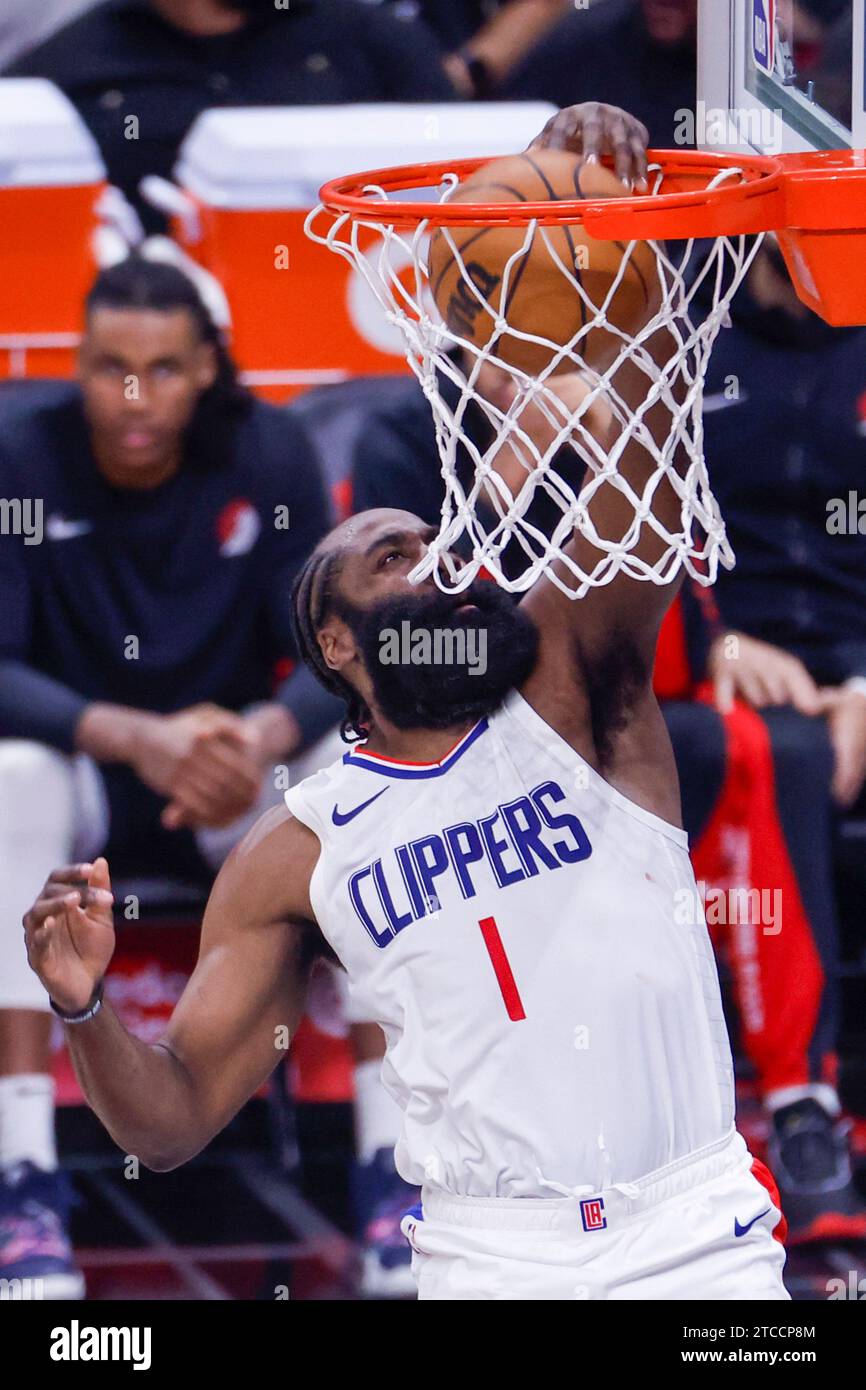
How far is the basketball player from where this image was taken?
243 centimetres

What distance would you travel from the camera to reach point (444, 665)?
2.61 metres

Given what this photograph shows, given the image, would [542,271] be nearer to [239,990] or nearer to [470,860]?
[470,860]

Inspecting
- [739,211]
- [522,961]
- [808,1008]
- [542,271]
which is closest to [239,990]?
[522,961]

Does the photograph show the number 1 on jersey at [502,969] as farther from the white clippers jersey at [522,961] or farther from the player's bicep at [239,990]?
the player's bicep at [239,990]

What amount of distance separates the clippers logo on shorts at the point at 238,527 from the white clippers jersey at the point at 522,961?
1248 mm

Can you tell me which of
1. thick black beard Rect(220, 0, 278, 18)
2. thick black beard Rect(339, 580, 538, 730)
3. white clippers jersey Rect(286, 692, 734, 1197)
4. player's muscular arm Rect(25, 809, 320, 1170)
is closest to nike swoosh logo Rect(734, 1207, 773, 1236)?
white clippers jersey Rect(286, 692, 734, 1197)

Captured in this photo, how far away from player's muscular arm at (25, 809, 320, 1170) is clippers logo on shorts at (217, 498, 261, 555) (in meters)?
1.23

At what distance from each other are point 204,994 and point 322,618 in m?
0.59

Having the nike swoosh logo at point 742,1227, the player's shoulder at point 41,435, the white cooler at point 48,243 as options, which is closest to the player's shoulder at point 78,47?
the white cooler at point 48,243

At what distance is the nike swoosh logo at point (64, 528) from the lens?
3762mm

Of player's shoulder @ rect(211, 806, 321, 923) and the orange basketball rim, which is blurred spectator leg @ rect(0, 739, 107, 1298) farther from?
the orange basketball rim

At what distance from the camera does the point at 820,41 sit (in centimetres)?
340

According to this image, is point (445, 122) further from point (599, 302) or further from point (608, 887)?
point (608, 887)

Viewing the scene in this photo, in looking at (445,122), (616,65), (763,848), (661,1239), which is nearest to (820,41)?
(616,65)
